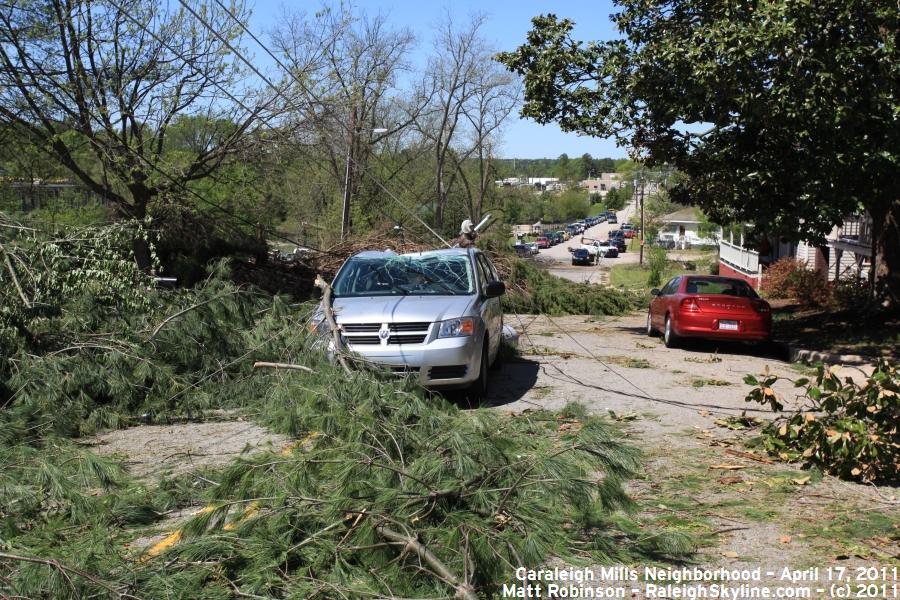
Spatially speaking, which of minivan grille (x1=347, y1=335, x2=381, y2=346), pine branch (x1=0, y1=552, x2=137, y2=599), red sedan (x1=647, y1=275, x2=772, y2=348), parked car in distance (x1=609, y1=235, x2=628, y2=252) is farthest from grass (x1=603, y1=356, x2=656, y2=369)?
parked car in distance (x1=609, y1=235, x2=628, y2=252)

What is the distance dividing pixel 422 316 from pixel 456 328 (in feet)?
1.34

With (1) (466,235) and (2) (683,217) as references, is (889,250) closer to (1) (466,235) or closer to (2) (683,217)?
(1) (466,235)

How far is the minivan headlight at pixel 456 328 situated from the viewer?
9.96 m

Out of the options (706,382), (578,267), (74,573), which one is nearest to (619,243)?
(578,267)

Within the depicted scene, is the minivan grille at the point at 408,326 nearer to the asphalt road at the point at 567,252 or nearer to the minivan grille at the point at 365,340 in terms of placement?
the minivan grille at the point at 365,340

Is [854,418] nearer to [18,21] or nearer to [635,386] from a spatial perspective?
[635,386]

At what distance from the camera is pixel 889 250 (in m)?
19.3

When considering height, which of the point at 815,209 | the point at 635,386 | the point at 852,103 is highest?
the point at 852,103

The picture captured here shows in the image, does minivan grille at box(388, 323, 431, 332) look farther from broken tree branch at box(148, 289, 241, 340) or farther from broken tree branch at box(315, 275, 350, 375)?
broken tree branch at box(148, 289, 241, 340)

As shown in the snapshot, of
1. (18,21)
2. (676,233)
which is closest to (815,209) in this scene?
(18,21)

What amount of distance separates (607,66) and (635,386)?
791cm

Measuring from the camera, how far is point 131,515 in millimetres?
5711

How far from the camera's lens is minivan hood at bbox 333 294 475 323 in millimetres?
9938

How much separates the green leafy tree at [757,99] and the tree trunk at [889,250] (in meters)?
0.03
